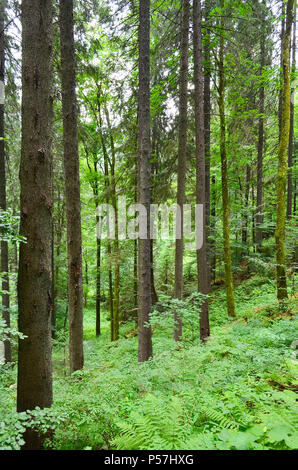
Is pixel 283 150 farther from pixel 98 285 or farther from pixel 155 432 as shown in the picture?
pixel 98 285

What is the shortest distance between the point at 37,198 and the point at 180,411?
112 inches

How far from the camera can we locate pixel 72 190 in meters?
5.55

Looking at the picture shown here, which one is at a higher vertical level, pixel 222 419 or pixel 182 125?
pixel 182 125

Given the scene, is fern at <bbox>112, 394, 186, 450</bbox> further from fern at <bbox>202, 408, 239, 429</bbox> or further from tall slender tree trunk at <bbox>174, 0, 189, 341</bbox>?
tall slender tree trunk at <bbox>174, 0, 189, 341</bbox>

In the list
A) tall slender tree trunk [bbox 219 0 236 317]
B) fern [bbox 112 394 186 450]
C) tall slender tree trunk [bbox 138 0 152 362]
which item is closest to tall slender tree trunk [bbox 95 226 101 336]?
tall slender tree trunk [bbox 219 0 236 317]

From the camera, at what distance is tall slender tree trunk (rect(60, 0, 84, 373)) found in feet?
17.2

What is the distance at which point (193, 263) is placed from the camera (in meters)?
16.5

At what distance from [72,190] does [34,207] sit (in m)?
2.79

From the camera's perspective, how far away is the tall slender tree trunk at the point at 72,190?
5.25 meters

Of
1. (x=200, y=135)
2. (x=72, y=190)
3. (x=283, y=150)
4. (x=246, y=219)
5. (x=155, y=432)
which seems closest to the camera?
(x=155, y=432)

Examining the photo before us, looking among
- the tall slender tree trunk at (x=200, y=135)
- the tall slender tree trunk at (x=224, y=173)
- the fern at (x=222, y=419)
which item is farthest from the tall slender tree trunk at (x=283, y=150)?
the fern at (x=222, y=419)

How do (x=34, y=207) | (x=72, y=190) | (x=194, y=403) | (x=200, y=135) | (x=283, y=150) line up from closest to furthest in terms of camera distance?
(x=34, y=207), (x=194, y=403), (x=72, y=190), (x=283, y=150), (x=200, y=135)

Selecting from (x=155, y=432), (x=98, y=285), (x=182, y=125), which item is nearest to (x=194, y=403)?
(x=155, y=432)

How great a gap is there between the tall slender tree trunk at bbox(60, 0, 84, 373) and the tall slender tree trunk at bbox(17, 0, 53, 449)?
8.33 ft
